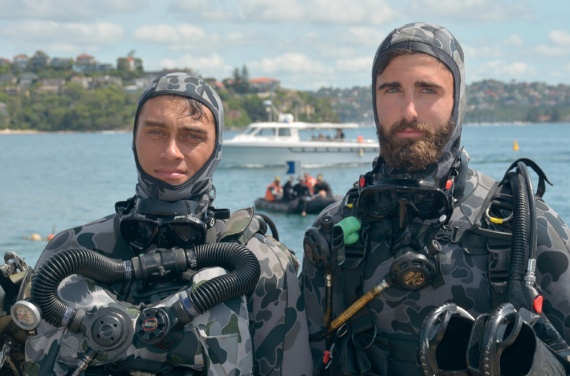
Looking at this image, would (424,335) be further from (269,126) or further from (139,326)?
(269,126)

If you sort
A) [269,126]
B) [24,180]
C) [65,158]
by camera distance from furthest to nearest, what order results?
[65,158] < [24,180] < [269,126]

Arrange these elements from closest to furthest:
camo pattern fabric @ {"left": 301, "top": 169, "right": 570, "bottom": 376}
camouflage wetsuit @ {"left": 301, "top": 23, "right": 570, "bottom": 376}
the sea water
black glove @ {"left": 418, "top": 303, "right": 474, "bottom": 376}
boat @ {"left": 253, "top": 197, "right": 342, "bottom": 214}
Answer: black glove @ {"left": 418, "top": 303, "right": 474, "bottom": 376}
camo pattern fabric @ {"left": 301, "top": 169, "right": 570, "bottom": 376}
camouflage wetsuit @ {"left": 301, "top": 23, "right": 570, "bottom": 376}
the sea water
boat @ {"left": 253, "top": 197, "right": 342, "bottom": 214}

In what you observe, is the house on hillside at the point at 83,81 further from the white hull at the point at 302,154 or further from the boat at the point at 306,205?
the boat at the point at 306,205

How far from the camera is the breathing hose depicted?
3.38 meters

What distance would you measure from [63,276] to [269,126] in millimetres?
41809

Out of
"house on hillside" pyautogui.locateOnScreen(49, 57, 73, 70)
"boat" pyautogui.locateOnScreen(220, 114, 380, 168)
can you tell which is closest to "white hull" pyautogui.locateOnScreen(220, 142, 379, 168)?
"boat" pyautogui.locateOnScreen(220, 114, 380, 168)

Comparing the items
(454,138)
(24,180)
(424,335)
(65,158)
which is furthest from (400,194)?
(65,158)

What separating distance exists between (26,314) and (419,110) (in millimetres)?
1699

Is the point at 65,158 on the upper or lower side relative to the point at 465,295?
lower

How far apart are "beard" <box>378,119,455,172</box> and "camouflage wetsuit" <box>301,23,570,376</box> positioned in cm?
5

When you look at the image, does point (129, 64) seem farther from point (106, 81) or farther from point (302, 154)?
point (302, 154)

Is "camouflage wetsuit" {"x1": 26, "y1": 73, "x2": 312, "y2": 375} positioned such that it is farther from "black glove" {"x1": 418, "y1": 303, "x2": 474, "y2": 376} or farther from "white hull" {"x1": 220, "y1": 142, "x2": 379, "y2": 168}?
"white hull" {"x1": 220, "y1": 142, "x2": 379, "y2": 168}

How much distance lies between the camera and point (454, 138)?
3758mm

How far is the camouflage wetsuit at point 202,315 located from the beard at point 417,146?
619 millimetres
